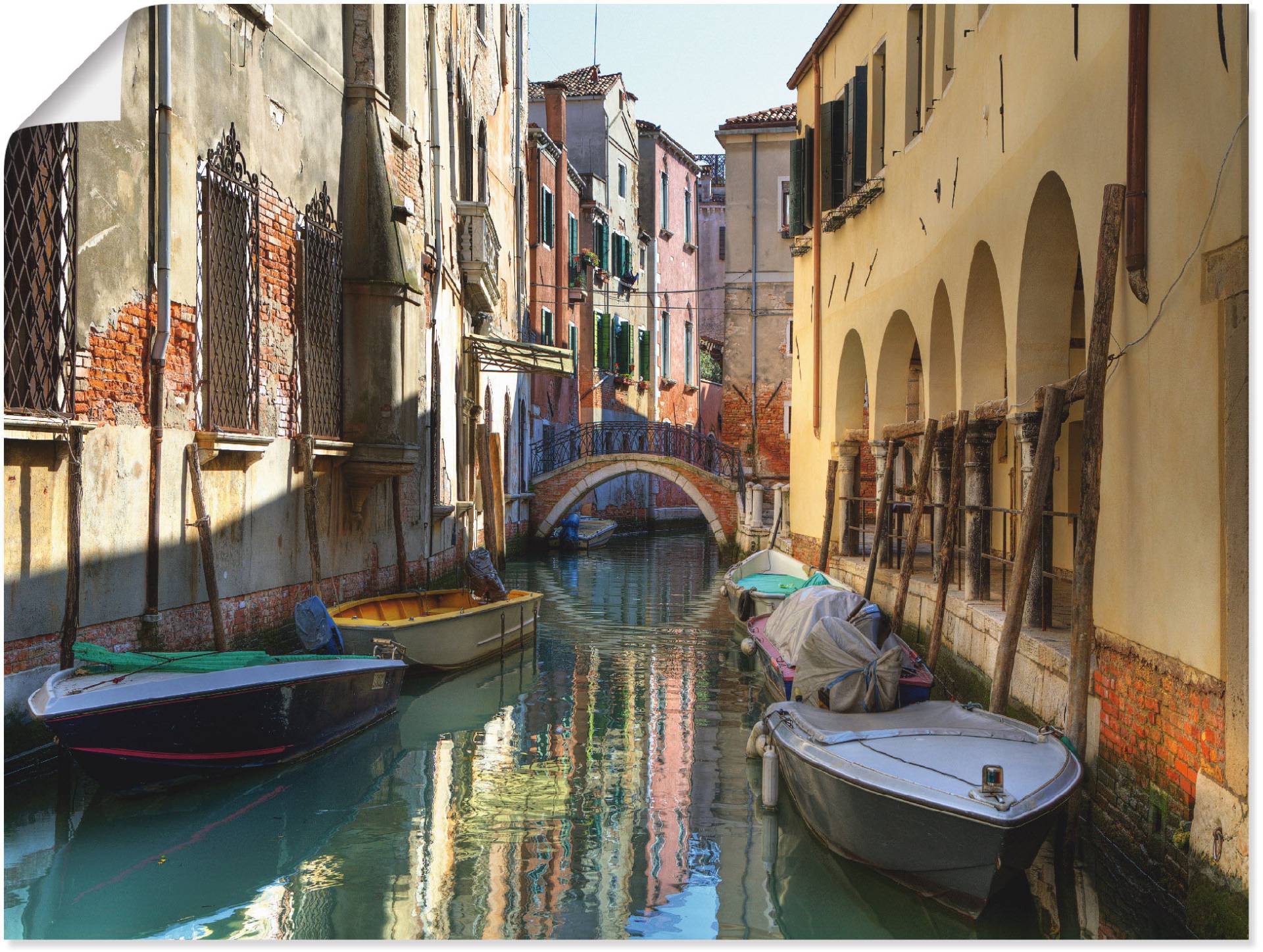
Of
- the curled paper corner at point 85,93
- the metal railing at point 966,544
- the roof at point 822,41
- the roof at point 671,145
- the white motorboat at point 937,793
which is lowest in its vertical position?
the white motorboat at point 937,793

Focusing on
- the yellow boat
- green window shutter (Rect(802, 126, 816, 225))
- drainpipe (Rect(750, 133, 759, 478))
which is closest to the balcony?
green window shutter (Rect(802, 126, 816, 225))

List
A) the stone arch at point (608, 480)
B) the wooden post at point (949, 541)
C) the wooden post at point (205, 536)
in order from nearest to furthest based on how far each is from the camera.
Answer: the wooden post at point (205, 536) → the wooden post at point (949, 541) → the stone arch at point (608, 480)

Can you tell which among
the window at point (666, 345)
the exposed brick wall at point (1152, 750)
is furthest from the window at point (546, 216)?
the exposed brick wall at point (1152, 750)

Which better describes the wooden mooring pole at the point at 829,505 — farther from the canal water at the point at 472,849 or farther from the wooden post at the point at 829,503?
the canal water at the point at 472,849

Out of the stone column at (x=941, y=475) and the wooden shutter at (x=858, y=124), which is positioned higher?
the wooden shutter at (x=858, y=124)

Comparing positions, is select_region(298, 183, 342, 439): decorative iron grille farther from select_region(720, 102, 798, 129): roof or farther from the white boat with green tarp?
select_region(720, 102, 798, 129): roof

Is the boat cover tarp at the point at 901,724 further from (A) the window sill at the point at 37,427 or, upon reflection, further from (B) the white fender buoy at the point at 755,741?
(A) the window sill at the point at 37,427

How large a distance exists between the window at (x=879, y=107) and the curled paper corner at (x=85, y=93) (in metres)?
8.39

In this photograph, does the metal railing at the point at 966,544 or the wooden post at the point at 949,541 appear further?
the wooden post at the point at 949,541

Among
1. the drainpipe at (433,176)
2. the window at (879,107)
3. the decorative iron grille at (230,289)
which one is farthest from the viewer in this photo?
the drainpipe at (433,176)

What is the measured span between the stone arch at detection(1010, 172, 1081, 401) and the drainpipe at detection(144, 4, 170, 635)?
193 inches

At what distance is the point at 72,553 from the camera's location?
20.9 ft


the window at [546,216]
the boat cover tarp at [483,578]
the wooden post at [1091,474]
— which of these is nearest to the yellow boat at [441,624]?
the boat cover tarp at [483,578]

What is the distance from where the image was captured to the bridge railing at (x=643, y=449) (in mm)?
23391
